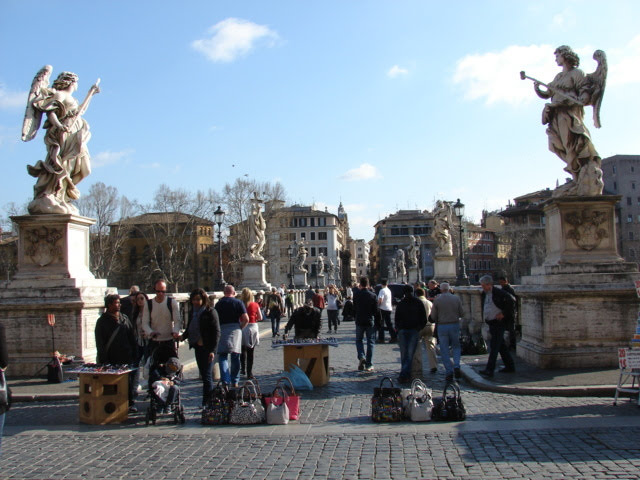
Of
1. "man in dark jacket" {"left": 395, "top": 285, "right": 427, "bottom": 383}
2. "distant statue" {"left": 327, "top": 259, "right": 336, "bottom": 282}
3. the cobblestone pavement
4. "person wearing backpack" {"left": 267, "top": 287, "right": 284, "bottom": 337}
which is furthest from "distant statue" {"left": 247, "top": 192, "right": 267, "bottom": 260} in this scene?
"distant statue" {"left": 327, "top": 259, "right": 336, "bottom": 282}

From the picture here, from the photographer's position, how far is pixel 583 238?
11.6 m

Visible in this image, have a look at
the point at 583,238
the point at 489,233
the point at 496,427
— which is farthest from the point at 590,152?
the point at 489,233

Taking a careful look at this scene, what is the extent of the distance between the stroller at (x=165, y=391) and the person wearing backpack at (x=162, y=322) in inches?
13.3

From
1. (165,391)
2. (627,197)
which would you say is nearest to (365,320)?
(165,391)

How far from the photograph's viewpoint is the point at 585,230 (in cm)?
1162

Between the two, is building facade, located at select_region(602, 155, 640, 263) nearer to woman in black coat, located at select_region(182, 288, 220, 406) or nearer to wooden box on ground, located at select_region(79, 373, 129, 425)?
woman in black coat, located at select_region(182, 288, 220, 406)

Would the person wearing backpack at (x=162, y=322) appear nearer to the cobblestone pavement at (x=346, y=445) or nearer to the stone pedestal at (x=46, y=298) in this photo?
the cobblestone pavement at (x=346, y=445)

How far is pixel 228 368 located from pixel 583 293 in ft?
19.9

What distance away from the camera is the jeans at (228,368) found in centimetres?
1007

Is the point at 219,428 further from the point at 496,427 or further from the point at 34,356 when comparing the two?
the point at 34,356

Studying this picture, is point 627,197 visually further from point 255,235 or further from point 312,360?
point 312,360

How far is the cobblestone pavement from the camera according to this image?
611 centimetres

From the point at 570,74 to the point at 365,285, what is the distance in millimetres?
5662

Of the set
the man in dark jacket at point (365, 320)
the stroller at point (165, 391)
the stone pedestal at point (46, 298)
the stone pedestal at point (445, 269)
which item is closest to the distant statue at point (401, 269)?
the stone pedestal at point (445, 269)
